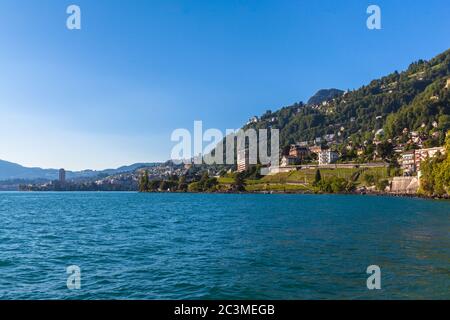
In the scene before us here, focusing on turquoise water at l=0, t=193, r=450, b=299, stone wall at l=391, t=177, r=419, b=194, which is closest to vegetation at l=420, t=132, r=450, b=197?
stone wall at l=391, t=177, r=419, b=194

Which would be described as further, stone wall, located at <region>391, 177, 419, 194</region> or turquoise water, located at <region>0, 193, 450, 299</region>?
stone wall, located at <region>391, 177, 419, 194</region>

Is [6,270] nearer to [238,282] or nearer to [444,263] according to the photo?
[238,282]

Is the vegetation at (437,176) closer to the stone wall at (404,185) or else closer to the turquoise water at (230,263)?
the stone wall at (404,185)

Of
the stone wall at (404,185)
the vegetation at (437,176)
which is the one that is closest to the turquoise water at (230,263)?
the vegetation at (437,176)

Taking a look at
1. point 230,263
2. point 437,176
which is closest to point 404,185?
point 437,176

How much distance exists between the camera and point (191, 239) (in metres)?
42.7

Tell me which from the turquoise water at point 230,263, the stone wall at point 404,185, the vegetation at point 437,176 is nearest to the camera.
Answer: the turquoise water at point 230,263

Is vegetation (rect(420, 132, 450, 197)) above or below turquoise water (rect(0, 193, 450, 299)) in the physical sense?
above

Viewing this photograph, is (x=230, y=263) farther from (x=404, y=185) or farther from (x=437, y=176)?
(x=404, y=185)

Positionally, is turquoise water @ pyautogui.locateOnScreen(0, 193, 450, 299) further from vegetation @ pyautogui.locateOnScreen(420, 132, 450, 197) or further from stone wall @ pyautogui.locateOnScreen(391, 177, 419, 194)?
stone wall @ pyautogui.locateOnScreen(391, 177, 419, 194)

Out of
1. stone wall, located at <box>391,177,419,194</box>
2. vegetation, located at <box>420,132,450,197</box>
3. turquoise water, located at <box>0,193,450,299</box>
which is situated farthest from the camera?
stone wall, located at <box>391,177,419,194</box>
